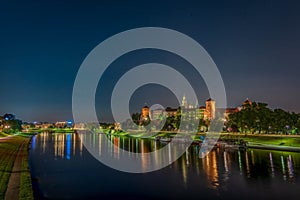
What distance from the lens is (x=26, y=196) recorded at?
17703mm

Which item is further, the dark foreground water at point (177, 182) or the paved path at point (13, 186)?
the dark foreground water at point (177, 182)

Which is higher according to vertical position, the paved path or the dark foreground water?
the paved path

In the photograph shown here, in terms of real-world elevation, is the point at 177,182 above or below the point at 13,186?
below

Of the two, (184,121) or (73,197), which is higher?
(184,121)

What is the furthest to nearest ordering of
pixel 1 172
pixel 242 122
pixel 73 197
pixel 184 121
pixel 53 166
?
pixel 184 121, pixel 242 122, pixel 53 166, pixel 1 172, pixel 73 197

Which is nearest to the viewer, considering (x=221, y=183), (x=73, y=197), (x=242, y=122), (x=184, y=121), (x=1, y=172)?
(x=73, y=197)

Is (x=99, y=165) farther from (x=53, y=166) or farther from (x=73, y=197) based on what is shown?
(x=73, y=197)

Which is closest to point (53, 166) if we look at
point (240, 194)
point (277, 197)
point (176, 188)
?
point (176, 188)

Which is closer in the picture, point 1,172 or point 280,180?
point 1,172

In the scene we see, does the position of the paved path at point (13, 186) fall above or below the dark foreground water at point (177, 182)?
above

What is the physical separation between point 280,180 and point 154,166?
16.9 meters

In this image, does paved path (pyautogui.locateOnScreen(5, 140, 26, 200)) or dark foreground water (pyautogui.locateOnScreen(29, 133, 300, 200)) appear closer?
paved path (pyautogui.locateOnScreen(5, 140, 26, 200))

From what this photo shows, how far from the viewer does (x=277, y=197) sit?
21938 millimetres

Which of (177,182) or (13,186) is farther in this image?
(177,182)
